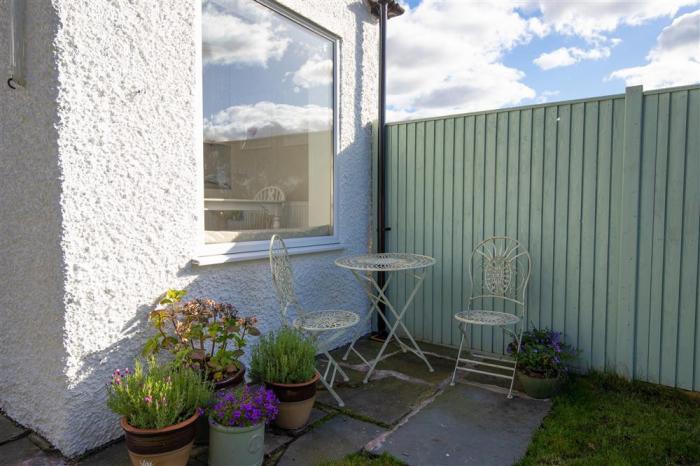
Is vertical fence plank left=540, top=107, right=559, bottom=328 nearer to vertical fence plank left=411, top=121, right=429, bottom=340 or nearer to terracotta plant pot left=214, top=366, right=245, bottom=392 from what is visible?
vertical fence plank left=411, top=121, right=429, bottom=340

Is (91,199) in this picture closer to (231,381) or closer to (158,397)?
(158,397)

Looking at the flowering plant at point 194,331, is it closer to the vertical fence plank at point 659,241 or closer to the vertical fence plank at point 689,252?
the vertical fence plank at point 659,241

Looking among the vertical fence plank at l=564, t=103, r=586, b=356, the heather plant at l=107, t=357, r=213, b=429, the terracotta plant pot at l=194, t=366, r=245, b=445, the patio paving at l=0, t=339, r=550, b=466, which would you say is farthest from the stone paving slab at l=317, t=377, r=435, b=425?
the vertical fence plank at l=564, t=103, r=586, b=356

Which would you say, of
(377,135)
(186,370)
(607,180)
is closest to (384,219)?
(377,135)

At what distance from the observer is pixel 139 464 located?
1.96m

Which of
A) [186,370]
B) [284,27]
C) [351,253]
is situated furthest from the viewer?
[351,253]

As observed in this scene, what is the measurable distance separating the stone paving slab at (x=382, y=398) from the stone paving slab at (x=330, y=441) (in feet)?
0.47

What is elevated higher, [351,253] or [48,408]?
[351,253]

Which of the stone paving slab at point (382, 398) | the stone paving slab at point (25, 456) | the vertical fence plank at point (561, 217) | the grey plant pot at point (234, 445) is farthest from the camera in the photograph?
the vertical fence plank at point (561, 217)

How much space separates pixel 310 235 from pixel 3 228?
2234 millimetres

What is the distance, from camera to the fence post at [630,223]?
312 cm

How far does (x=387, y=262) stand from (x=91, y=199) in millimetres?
2234

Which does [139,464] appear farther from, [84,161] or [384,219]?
[384,219]

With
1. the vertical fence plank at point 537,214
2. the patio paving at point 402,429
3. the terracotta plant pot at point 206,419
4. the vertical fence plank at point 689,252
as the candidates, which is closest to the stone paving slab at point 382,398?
the patio paving at point 402,429
